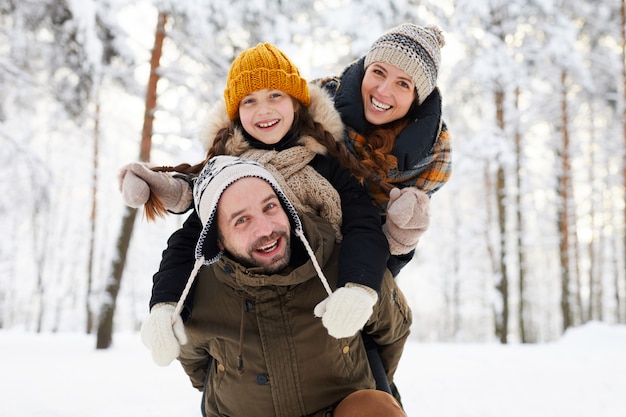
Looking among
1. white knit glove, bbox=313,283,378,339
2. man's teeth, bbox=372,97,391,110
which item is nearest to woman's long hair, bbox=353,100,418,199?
man's teeth, bbox=372,97,391,110

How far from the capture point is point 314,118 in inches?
90.0

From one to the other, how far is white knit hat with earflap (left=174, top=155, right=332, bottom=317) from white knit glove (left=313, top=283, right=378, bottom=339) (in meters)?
0.12

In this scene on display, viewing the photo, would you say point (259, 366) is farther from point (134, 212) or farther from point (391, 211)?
point (134, 212)

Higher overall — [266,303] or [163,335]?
[266,303]

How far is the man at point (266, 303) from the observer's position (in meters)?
1.79

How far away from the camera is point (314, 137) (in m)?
2.16

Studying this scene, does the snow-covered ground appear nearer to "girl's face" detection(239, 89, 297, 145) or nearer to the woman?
the woman

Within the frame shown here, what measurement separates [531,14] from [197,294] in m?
9.42

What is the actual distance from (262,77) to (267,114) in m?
0.20

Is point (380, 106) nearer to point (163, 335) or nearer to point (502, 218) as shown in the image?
point (163, 335)

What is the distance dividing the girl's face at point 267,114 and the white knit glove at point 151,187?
0.40m

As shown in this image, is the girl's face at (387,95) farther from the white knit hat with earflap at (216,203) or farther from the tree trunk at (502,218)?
the tree trunk at (502,218)

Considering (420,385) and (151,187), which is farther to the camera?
(420,385)

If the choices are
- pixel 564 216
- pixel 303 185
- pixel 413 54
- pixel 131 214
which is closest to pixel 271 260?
pixel 303 185
